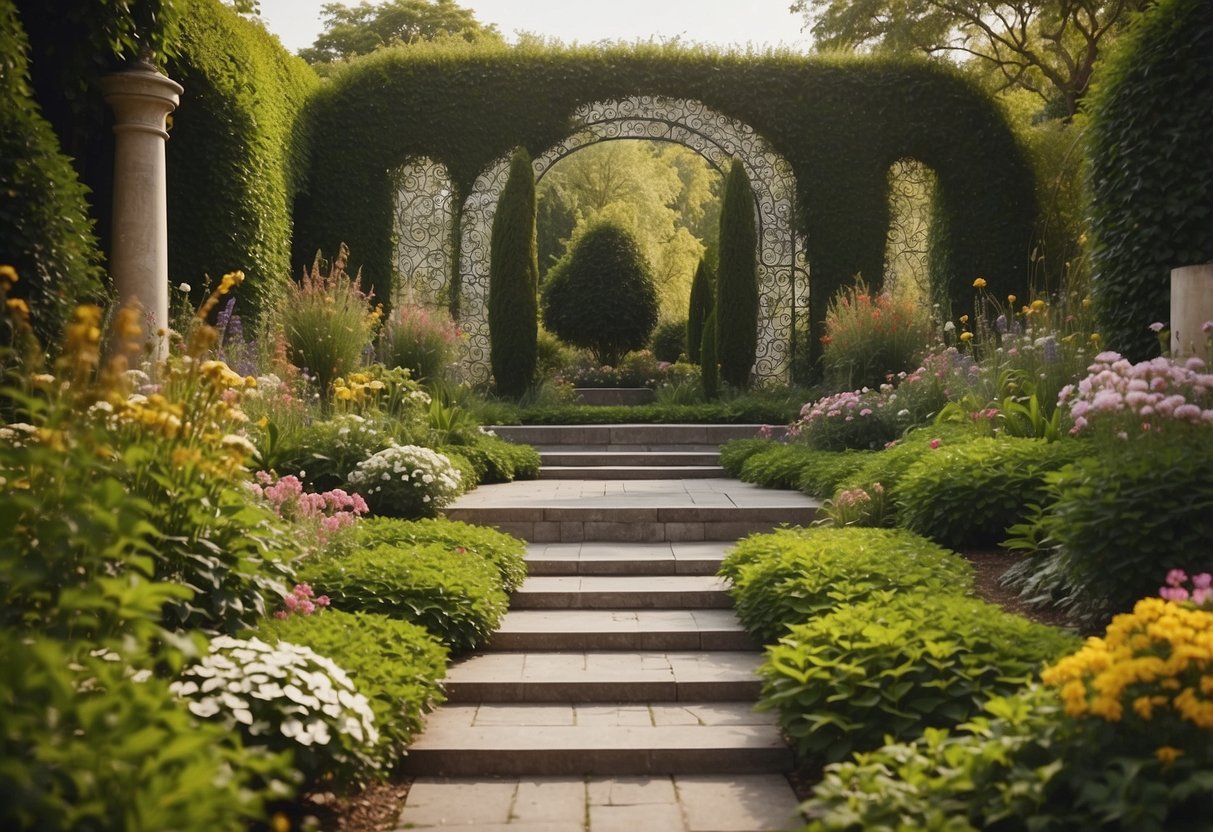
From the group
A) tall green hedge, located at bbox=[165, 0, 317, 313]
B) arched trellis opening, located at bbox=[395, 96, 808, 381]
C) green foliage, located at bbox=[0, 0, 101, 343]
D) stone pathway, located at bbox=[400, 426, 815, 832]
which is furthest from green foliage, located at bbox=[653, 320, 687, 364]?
green foliage, located at bbox=[0, 0, 101, 343]

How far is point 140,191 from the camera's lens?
7277 mm

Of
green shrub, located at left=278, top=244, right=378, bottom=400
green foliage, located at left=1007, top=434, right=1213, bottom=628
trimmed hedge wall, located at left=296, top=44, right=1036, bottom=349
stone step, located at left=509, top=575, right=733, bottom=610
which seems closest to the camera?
green foliage, located at left=1007, top=434, right=1213, bottom=628

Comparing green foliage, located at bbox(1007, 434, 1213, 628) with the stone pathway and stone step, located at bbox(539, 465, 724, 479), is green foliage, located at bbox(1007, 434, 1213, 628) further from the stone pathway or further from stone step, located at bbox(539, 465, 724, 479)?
stone step, located at bbox(539, 465, 724, 479)

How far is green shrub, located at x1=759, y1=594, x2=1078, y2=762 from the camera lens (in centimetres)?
334

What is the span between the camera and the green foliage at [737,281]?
12555 millimetres

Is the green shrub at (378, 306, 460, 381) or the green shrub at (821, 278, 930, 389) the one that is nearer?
the green shrub at (378, 306, 460, 381)

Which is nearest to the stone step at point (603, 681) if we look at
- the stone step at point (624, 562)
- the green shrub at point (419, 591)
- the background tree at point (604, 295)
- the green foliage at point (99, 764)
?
the green shrub at point (419, 591)

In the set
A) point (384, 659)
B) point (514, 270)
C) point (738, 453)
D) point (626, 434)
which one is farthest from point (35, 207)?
point (514, 270)

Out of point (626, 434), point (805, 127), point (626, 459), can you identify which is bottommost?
point (626, 459)

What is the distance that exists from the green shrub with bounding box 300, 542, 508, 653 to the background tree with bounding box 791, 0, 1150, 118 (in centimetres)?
1583

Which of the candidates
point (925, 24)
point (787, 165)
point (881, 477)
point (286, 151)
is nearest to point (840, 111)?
point (787, 165)

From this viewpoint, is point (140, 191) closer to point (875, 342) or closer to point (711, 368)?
point (875, 342)

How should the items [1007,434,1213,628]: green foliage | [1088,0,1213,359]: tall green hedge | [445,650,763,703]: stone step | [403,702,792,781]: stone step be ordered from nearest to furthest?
[403,702,792,781]: stone step → [1007,434,1213,628]: green foliage → [445,650,763,703]: stone step → [1088,0,1213,359]: tall green hedge

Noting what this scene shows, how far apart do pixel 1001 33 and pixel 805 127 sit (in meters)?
7.34
